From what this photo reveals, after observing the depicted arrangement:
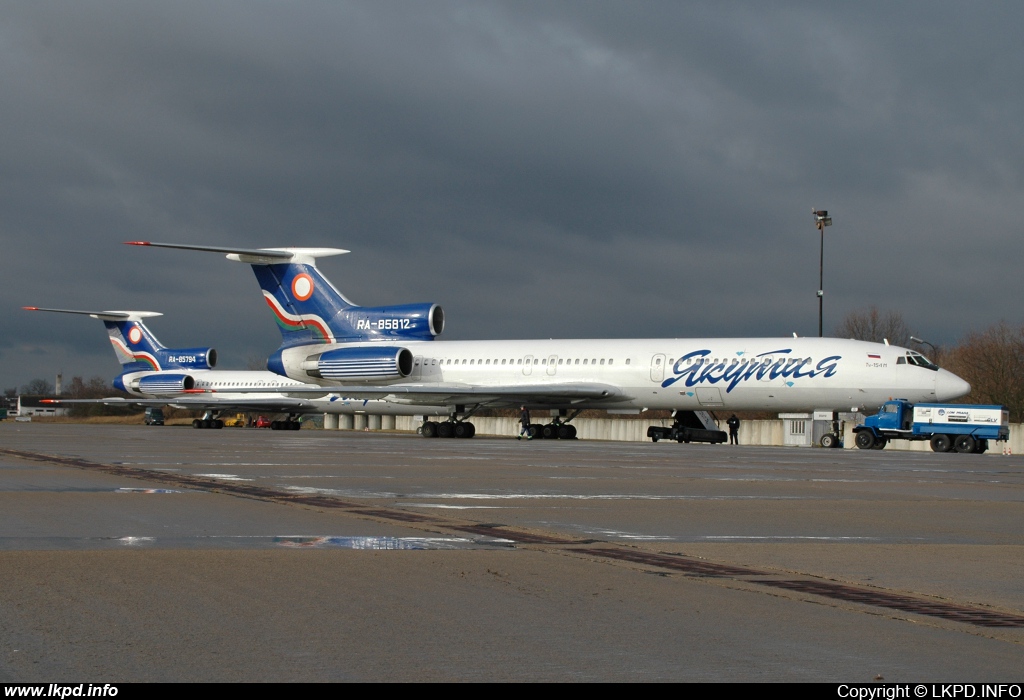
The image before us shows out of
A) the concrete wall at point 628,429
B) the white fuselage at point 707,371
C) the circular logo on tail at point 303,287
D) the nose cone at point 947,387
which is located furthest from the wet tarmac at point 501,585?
the circular logo on tail at point 303,287

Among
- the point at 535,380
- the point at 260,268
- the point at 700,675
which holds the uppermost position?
the point at 260,268

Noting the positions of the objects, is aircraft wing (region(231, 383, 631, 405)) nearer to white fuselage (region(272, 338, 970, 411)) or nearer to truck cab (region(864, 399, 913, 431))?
white fuselage (region(272, 338, 970, 411))

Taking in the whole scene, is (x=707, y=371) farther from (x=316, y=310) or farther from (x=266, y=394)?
(x=266, y=394)

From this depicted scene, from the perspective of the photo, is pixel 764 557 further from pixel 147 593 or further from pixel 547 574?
pixel 147 593

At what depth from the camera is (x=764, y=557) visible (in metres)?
8.55

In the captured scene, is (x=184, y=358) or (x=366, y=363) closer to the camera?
(x=366, y=363)

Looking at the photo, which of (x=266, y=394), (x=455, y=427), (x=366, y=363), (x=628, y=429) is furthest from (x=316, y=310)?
(x=628, y=429)

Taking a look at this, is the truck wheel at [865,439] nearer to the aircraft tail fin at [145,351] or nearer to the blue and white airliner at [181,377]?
the blue and white airliner at [181,377]

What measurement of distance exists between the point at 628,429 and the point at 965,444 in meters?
28.5

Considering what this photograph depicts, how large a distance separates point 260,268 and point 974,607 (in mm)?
49017

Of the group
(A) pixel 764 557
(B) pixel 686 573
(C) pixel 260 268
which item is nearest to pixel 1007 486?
(A) pixel 764 557

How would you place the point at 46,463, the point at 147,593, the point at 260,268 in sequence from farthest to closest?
the point at 260,268
the point at 46,463
the point at 147,593

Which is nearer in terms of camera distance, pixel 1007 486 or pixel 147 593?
pixel 147 593

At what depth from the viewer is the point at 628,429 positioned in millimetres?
63719
